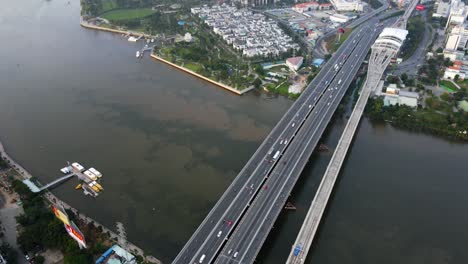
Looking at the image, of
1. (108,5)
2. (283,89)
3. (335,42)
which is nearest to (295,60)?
(283,89)

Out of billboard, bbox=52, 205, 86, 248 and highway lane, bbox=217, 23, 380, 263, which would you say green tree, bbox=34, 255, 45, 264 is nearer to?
billboard, bbox=52, 205, 86, 248

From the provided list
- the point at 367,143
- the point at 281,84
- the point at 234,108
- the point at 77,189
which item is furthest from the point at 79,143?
the point at 367,143

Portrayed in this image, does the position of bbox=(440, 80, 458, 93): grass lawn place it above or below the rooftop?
below

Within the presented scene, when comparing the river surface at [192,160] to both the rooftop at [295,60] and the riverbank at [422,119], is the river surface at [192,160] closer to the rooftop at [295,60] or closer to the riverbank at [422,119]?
the riverbank at [422,119]

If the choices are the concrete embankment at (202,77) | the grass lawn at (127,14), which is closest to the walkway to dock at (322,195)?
the concrete embankment at (202,77)

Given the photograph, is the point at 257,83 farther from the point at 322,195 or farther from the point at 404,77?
the point at 322,195

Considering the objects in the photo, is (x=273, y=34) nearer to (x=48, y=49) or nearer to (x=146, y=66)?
(x=146, y=66)

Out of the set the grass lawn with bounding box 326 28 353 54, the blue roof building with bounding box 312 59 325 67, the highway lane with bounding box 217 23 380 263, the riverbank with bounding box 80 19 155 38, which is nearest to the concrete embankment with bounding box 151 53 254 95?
the highway lane with bounding box 217 23 380 263
